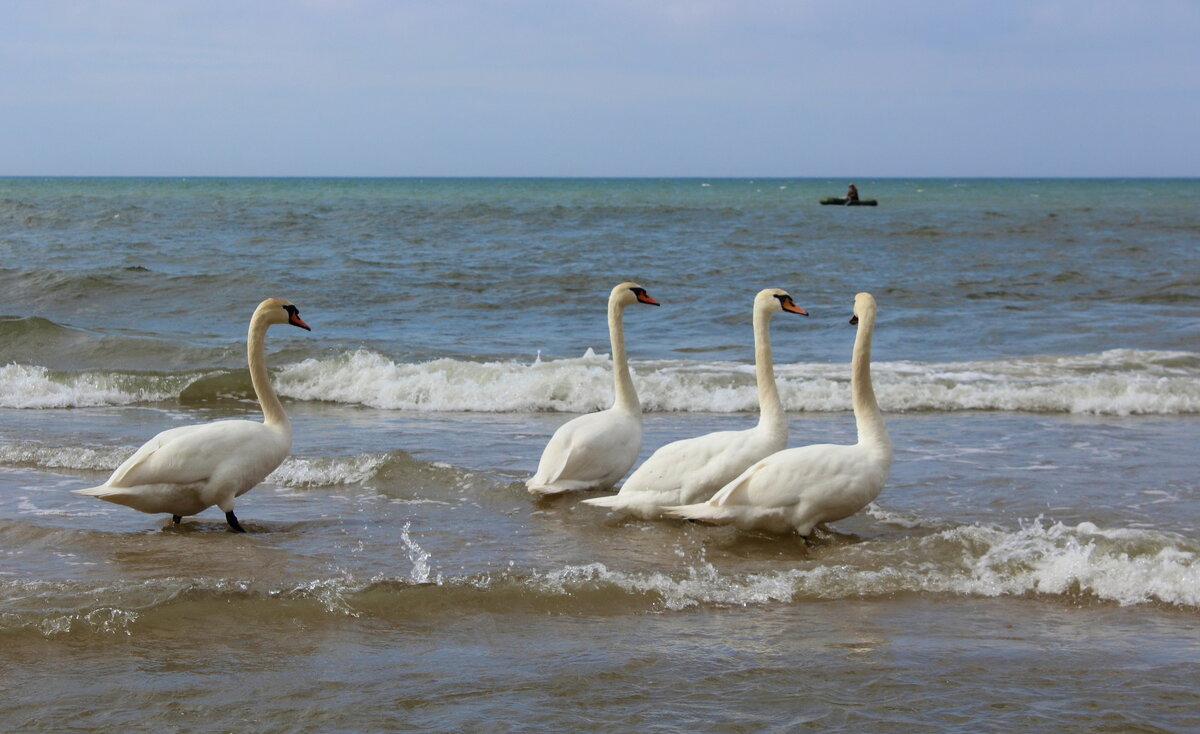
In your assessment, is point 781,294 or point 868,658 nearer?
point 868,658

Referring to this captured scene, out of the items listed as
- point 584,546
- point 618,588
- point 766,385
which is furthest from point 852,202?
point 618,588

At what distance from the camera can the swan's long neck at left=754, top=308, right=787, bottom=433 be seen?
7.08 m

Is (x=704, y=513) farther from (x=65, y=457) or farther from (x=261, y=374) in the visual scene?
(x=65, y=457)

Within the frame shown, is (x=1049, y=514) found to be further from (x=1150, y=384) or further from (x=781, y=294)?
(x=1150, y=384)

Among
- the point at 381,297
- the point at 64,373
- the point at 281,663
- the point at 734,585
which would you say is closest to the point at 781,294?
the point at 734,585

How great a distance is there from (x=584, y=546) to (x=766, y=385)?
1513 mm

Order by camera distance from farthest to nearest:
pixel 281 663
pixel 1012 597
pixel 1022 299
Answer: pixel 1022 299, pixel 1012 597, pixel 281 663

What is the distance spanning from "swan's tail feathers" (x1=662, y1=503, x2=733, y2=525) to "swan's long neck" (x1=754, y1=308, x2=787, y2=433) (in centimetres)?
72

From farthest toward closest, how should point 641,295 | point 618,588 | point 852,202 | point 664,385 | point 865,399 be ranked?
point 852,202
point 664,385
point 641,295
point 865,399
point 618,588

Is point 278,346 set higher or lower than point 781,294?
lower

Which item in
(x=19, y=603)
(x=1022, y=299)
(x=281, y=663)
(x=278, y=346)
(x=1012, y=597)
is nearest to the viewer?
(x=281, y=663)

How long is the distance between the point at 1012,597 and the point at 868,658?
1196 mm

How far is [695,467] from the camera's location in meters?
6.97

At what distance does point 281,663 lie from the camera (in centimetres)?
473
